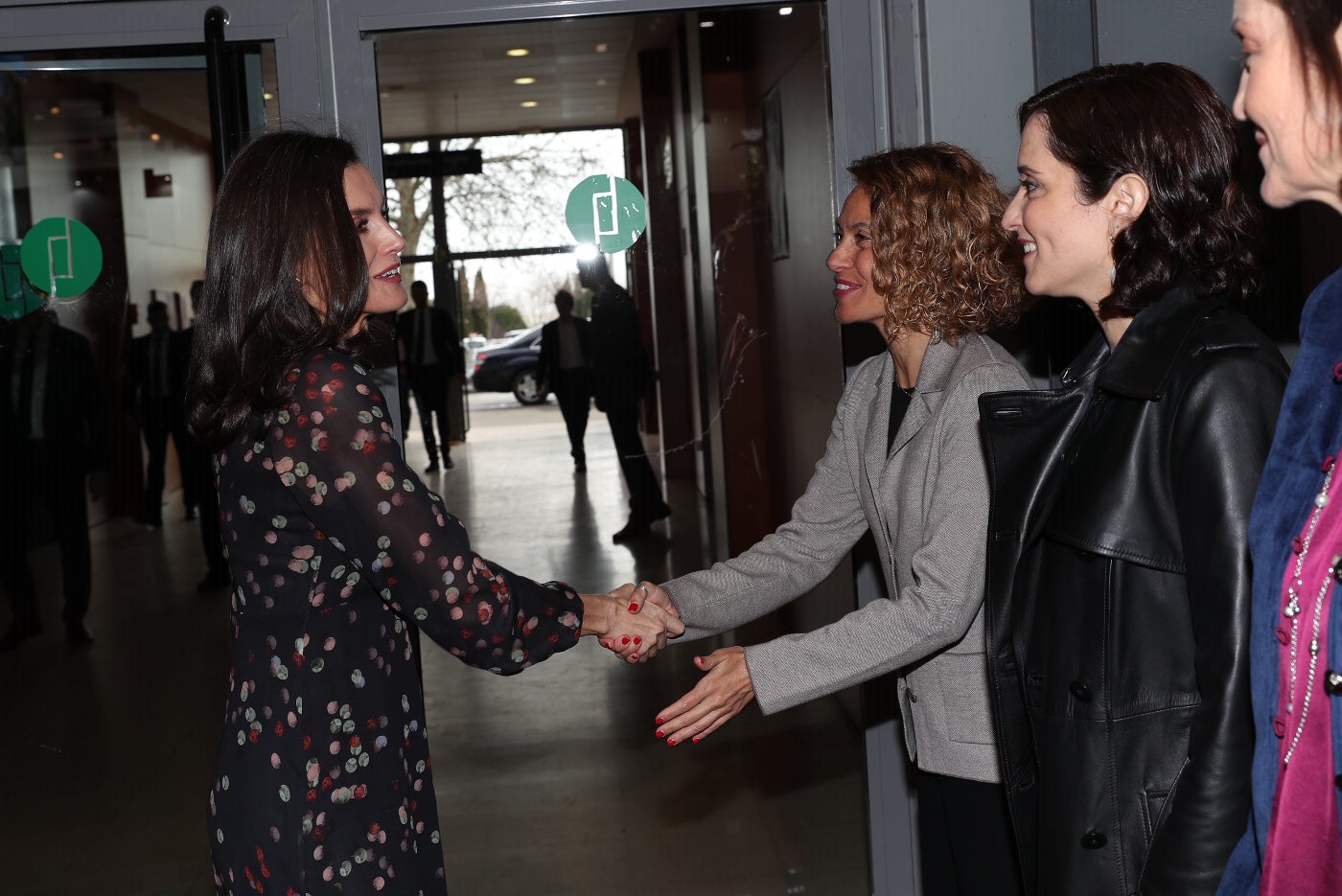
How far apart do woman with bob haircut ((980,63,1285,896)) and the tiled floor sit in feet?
4.45

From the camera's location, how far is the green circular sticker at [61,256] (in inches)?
111

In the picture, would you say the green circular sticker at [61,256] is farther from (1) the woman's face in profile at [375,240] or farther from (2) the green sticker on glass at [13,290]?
(1) the woman's face in profile at [375,240]

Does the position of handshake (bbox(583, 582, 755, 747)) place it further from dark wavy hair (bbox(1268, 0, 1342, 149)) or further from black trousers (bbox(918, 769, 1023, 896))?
dark wavy hair (bbox(1268, 0, 1342, 149))

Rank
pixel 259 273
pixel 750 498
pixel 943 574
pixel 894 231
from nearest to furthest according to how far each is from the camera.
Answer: pixel 259 273 < pixel 943 574 < pixel 894 231 < pixel 750 498

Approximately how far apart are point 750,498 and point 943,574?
101 cm

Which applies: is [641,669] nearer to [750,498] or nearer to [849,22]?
[750,498]

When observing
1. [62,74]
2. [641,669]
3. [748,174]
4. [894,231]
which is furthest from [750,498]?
[62,74]

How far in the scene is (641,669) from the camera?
3.12 metres

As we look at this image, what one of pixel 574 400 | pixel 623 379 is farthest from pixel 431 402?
pixel 623 379

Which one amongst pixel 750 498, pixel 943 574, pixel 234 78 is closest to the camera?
pixel 943 574

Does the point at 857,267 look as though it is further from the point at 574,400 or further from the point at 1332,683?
the point at 1332,683

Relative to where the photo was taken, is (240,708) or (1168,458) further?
(240,708)

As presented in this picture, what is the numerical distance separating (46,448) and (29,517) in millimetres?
171

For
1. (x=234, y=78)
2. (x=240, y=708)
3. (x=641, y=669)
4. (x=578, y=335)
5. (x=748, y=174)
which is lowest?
(x=641, y=669)
